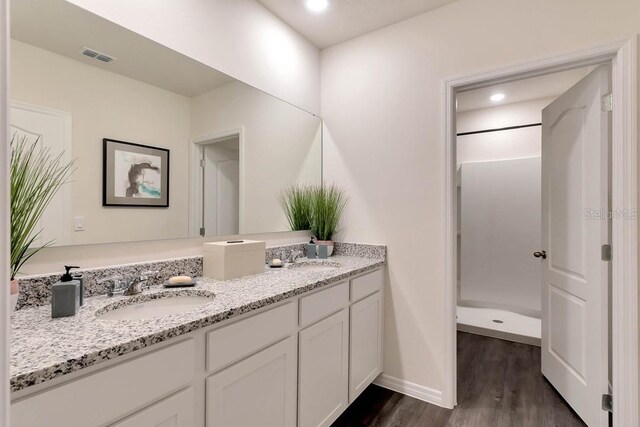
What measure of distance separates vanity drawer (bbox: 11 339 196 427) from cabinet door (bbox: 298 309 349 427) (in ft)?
2.01

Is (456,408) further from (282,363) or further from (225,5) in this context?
(225,5)

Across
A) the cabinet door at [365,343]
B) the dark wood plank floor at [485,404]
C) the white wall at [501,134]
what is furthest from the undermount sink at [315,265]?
the white wall at [501,134]

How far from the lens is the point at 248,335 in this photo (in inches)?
46.4

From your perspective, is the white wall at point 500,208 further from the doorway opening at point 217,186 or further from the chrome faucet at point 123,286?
the chrome faucet at point 123,286

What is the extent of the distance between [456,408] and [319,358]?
3.49ft

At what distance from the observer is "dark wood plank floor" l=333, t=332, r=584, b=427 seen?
185 cm

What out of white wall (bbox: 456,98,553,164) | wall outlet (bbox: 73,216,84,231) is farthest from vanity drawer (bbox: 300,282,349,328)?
white wall (bbox: 456,98,553,164)

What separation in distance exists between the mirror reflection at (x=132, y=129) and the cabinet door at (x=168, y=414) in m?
0.73

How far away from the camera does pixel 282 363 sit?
133cm

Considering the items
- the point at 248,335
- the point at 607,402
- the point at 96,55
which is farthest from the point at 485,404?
the point at 96,55

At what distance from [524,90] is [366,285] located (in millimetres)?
2759

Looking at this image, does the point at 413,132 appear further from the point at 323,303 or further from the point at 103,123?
the point at 103,123

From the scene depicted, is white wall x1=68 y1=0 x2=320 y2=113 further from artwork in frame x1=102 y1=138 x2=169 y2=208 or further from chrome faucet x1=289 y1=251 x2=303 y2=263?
chrome faucet x1=289 y1=251 x2=303 y2=263

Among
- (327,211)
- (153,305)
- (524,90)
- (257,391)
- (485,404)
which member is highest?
(524,90)
